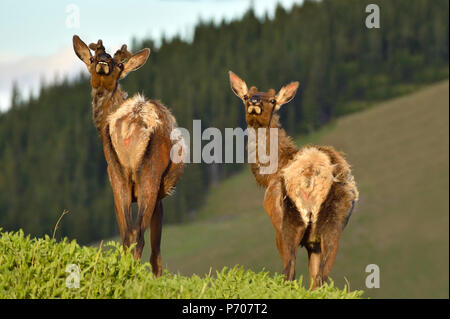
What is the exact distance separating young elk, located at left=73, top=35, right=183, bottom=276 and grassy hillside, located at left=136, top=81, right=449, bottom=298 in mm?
66982

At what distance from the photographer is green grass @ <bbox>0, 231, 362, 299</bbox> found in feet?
29.9

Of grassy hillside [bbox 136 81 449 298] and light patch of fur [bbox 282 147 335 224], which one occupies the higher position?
light patch of fur [bbox 282 147 335 224]

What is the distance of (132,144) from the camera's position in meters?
11.3

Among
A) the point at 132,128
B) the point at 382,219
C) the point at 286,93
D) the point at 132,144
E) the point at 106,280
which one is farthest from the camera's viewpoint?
the point at 382,219

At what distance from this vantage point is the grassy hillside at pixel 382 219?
94688 millimetres

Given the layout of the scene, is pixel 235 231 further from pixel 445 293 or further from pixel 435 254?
pixel 445 293

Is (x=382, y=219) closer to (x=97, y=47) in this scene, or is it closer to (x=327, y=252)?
(x=327, y=252)

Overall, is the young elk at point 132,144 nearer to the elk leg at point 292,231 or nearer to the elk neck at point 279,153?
the elk neck at point 279,153

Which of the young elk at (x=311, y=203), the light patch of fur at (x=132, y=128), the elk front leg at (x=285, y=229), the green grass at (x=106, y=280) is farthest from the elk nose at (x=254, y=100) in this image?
the green grass at (x=106, y=280)

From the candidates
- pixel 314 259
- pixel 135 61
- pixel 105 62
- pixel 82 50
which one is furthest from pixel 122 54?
pixel 314 259

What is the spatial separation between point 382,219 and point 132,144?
9926cm

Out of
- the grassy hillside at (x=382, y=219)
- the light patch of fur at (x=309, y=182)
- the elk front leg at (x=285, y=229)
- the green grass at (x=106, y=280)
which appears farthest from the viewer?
the grassy hillside at (x=382, y=219)

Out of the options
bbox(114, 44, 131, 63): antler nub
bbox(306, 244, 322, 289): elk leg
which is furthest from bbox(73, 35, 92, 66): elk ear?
bbox(306, 244, 322, 289): elk leg

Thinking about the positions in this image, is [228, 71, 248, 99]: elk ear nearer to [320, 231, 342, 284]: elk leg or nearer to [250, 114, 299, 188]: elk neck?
[250, 114, 299, 188]: elk neck
